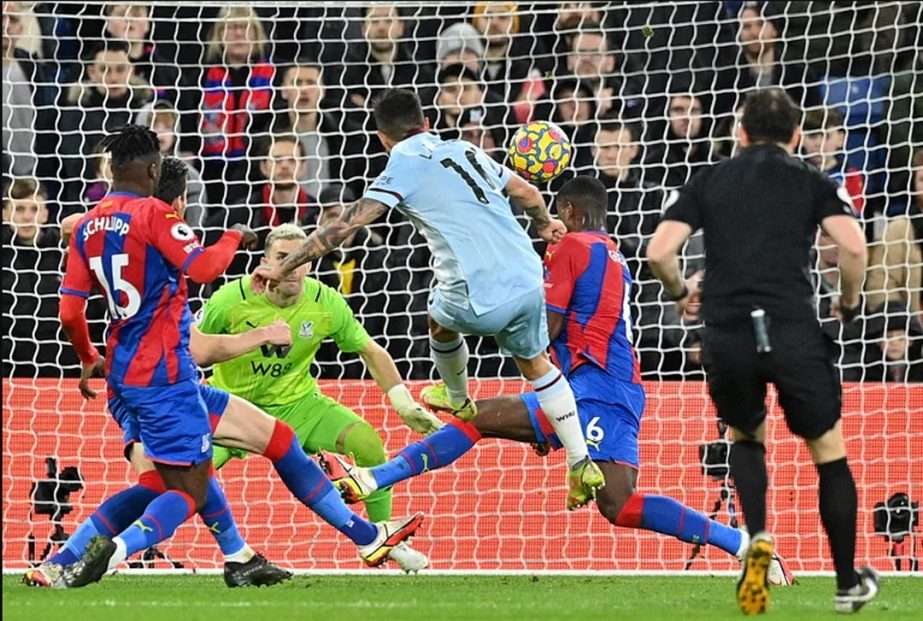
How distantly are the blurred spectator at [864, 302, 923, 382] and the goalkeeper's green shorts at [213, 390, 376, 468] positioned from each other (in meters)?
3.22

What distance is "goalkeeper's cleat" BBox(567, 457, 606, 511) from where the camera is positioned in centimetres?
753

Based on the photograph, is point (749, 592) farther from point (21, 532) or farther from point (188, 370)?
point (21, 532)

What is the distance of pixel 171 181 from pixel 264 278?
79 centimetres

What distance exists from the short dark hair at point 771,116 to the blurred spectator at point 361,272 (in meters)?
4.93

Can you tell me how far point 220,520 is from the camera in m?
7.77

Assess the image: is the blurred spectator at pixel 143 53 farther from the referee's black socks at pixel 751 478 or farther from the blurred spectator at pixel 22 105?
the referee's black socks at pixel 751 478

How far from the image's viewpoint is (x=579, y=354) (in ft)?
27.2

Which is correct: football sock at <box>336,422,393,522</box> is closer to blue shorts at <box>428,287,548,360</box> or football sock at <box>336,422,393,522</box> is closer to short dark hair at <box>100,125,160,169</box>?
blue shorts at <box>428,287,548,360</box>

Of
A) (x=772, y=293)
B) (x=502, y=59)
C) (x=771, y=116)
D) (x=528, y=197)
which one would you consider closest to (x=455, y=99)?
(x=502, y=59)

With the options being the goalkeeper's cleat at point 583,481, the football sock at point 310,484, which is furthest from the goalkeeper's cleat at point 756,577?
the football sock at point 310,484

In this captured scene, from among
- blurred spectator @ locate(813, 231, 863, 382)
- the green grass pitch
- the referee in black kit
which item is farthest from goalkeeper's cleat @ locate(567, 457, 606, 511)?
blurred spectator @ locate(813, 231, 863, 382)

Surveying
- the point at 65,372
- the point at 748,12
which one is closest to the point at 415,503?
the point at 65,372

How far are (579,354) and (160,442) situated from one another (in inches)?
87.3

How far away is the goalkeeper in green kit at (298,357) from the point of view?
29.6 feet
